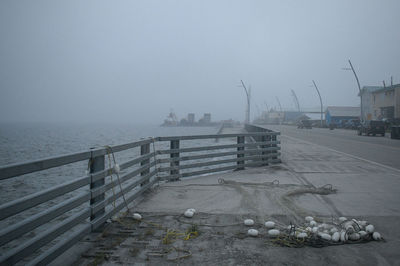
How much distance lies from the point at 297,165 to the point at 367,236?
7.37 meters

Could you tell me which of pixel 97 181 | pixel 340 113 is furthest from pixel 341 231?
pixel 340 113

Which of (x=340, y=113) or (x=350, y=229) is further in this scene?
(x=340, y=113)

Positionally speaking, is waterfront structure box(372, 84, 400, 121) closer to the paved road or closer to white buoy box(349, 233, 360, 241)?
the paved road

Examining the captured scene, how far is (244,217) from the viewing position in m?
5.11

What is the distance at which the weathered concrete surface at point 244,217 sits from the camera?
144 inches

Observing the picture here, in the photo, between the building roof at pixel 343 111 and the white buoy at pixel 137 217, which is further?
the building roof at pixel 343 111

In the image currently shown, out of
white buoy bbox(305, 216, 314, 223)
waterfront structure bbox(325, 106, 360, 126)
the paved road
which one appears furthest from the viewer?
waterfront structure bbox(325, 106, 360, 126)

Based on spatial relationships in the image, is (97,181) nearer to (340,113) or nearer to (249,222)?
(249,222)

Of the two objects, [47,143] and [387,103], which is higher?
[387,103]

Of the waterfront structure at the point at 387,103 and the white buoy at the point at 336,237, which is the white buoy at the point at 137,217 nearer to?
the white buoy at the point at 336,237

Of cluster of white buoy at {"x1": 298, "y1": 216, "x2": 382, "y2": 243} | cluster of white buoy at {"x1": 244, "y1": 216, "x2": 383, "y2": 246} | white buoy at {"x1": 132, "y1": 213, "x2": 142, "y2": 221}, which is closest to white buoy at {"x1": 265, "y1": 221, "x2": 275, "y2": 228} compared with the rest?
cluster of white buoy at {"x1": 244, "y1": 216, "x2": 383, "y2": 246}

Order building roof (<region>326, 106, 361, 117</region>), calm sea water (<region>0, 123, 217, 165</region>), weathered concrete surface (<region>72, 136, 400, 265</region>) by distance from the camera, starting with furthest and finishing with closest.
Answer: building roof (<region>326, 106, 361, 117</region>), calm sea water (<region>0, 123, 217, 165</region>), weathered concrete surface (<region>72, 136, 400, 265</region>)

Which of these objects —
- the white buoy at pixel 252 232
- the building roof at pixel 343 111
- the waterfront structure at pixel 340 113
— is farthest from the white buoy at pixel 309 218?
the building roof at pixel 343 111

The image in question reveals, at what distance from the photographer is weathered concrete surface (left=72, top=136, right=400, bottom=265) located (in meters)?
3.65
